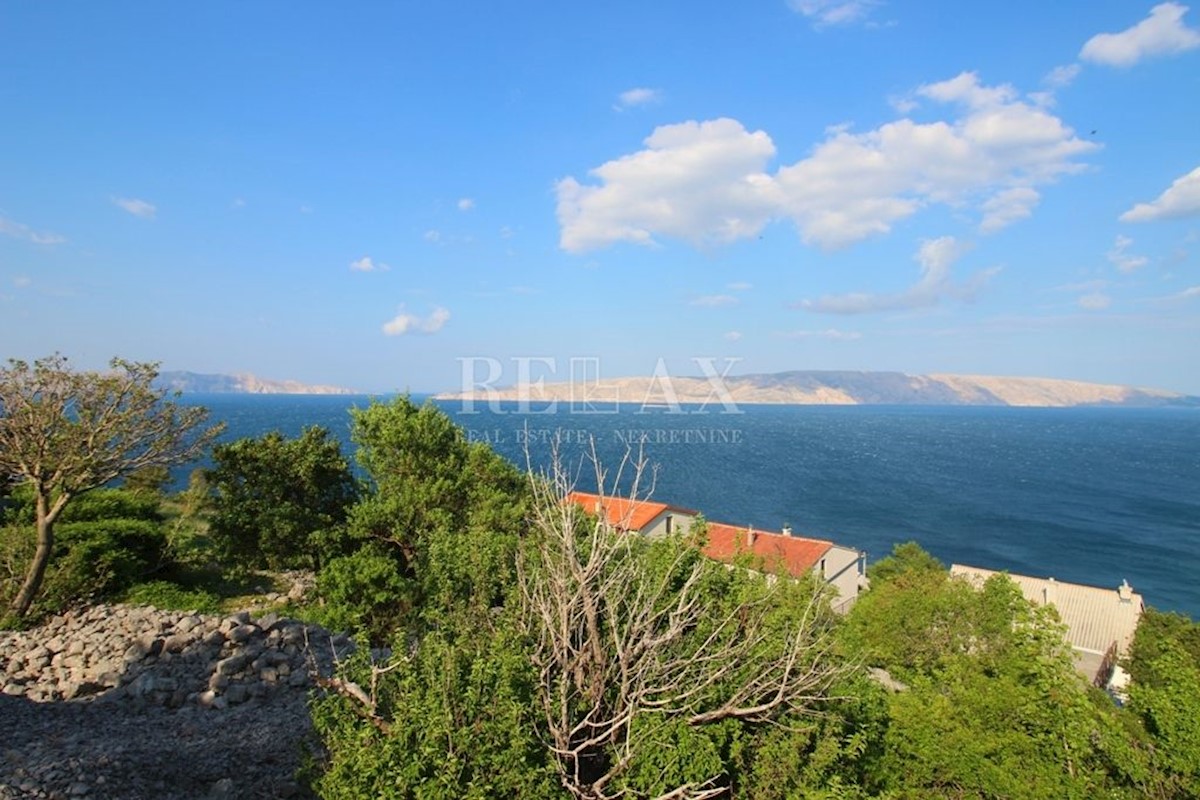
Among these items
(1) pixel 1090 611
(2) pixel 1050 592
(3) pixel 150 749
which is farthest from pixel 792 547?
(3) pixel 150 749

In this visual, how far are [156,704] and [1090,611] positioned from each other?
4473 cm

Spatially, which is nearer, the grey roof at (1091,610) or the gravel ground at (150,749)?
the gravel ground at (150,749)

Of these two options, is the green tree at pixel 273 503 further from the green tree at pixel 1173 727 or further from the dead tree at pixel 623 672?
the green tree at pixel 1173 727

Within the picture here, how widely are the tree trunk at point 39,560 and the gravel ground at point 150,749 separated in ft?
19.7

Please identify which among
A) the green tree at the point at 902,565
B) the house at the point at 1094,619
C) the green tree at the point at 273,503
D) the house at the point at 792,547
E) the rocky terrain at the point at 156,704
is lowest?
the house at the point at 1094,619

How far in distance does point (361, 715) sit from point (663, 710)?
3187mm

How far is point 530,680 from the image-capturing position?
7230 mm

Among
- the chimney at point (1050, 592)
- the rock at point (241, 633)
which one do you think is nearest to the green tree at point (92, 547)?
the rock at point (241, 633)

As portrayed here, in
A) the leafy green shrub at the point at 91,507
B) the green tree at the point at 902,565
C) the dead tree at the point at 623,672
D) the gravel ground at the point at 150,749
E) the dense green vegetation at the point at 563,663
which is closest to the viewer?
the dense green vegetation at the point at 563,663

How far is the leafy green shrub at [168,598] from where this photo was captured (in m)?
16.9

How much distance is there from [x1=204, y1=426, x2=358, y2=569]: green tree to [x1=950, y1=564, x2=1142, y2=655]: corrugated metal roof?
30894mm

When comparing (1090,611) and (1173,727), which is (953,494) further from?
(1173,727)

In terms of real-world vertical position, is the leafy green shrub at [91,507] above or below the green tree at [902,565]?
above

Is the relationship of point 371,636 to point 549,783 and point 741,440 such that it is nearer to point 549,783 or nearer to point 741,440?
point 549,783
